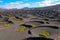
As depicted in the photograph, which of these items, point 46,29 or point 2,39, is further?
point 46,29

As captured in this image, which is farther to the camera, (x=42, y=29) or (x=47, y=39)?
(x=42, y=29)

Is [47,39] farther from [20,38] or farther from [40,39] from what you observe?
[20,38]

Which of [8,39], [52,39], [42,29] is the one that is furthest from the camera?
[42,29]

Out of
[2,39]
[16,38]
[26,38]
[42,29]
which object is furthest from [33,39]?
[42,29]

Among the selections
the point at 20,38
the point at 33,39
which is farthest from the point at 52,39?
the point at 20,38

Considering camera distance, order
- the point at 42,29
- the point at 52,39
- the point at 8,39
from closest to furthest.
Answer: the point at 52,39, the point at 8,39, the point at 42,29

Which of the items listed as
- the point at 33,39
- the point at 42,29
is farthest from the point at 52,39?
the point at 42,29

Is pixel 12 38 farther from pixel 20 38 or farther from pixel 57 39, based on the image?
pixel 57 39
